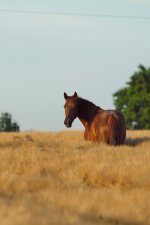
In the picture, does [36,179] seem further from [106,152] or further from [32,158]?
[106,152]

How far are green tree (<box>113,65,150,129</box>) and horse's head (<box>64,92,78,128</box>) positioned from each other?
3794 cm

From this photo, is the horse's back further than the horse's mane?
No

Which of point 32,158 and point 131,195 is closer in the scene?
point 131,195

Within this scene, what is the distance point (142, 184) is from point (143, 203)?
7.42 feet

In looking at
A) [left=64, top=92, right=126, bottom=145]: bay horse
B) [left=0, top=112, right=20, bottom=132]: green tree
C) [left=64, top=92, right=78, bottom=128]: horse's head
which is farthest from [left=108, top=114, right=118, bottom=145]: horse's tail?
[left=0, top=112, right=20, bottom=132]: green tree

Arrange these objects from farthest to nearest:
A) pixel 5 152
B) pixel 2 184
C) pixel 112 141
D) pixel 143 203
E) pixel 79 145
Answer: pixel 112 141, pixel 79 145, pixel 5 152, pixel 2 184, pixel 143 203

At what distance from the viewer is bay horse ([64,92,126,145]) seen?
2009cm

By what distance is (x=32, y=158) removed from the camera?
14.3 metres

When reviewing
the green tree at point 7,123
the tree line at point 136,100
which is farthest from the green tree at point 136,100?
the green tree at point 7,123

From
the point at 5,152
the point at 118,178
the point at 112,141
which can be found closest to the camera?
the point at 118,178

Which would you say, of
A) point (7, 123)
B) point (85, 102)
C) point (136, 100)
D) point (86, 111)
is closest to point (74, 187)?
point (86, 111)

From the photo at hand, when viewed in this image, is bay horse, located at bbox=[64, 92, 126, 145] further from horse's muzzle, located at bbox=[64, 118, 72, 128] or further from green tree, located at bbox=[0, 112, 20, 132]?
green tree, located at bbox=[0, 112, 20, 132]

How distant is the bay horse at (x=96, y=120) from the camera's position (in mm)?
20094

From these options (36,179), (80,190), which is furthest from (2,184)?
(80,190)
